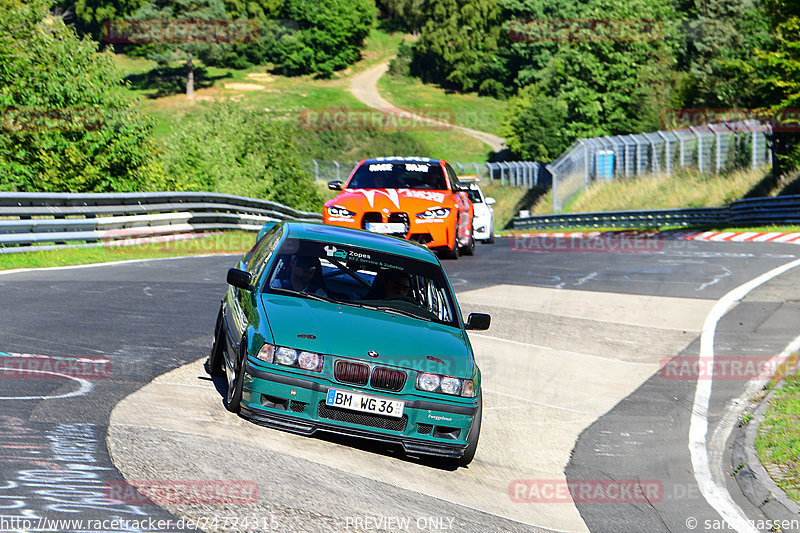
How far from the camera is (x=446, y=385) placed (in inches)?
279

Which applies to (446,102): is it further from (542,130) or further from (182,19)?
(542,130)

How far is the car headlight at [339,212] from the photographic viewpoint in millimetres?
17062

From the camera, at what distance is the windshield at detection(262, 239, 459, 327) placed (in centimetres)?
792

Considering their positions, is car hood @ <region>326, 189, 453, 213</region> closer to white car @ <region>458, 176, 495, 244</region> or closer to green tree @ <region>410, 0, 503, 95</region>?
white car @ <region>458, 176, 495, 244</region>

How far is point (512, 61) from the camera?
118 meters

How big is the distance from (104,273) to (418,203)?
5299mm

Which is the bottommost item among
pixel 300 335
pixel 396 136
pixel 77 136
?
pixel 396 136

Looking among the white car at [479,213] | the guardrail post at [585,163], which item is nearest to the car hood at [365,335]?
the white car at [479,213]

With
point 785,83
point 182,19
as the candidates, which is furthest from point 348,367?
point 182,19

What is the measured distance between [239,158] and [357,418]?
34.5 meters

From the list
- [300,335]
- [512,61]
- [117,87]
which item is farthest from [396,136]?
[300,335]

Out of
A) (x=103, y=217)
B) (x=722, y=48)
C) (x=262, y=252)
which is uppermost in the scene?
(x=722, y=48)

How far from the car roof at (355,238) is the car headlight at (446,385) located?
160 centimetres

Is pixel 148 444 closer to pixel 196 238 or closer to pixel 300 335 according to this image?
pixel 300 335
